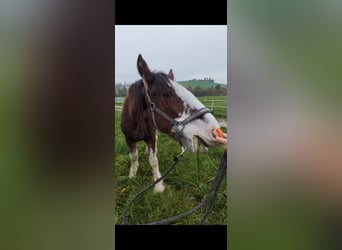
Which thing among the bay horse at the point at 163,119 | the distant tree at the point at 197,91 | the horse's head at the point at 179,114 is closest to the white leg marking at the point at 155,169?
the bay horse at the point at 163,119

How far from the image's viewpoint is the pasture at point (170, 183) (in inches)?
96.8

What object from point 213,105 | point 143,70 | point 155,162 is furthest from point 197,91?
point 155,162

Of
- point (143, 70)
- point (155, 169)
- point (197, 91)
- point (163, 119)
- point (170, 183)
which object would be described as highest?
point (143, 70)

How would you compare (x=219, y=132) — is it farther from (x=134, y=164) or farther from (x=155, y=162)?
(x=134, y=164)

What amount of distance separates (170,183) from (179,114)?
650 mm

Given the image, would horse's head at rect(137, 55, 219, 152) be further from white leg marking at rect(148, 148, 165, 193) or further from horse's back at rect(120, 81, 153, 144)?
white leg marking at rect(148, 148, 165, 193)

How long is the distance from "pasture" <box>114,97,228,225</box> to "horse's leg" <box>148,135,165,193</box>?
0.03m

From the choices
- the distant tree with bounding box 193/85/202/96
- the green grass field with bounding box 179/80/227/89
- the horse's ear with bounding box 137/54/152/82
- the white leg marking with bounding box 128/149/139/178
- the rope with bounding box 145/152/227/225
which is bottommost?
the rope with bounding box 145/152/227/225

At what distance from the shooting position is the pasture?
8.07ft

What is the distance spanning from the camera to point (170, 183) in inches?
99.2

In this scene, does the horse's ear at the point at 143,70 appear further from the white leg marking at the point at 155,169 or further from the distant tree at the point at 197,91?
the white leg marking at the point at 155,169

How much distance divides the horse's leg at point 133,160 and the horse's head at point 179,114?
0.30 meters

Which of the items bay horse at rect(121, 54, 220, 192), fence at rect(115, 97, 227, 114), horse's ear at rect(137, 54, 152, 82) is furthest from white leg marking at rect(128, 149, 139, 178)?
horse's ear at rect(137, 54, 152, 82)
